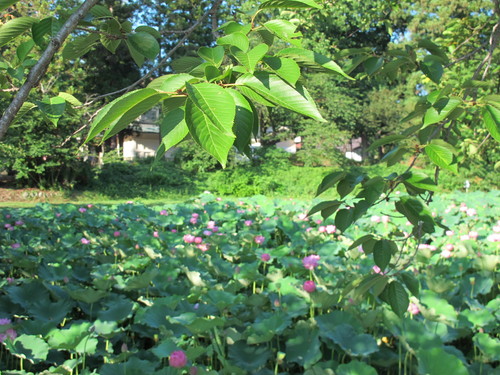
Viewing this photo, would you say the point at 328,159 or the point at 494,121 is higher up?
the point at 494,121

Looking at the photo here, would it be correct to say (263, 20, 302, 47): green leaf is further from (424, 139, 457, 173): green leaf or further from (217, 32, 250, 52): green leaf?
(424, 139, 457, 173): green leaf

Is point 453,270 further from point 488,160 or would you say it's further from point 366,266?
point 488,160

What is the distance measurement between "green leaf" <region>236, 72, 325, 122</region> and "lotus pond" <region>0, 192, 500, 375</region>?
527 mm

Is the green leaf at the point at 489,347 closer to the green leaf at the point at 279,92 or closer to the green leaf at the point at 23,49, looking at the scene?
the green leaf at the point at 279,92

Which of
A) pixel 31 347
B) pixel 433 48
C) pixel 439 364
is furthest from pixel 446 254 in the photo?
pixel 31 347

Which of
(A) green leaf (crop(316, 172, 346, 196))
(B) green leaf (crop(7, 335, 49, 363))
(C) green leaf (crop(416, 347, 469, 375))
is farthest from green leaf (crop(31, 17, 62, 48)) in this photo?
(C) green leaf (crop(416, 347, 469, 375))

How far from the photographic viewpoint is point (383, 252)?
1.09m

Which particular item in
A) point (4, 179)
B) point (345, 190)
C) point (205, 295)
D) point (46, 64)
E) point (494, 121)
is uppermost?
point (46, 64)

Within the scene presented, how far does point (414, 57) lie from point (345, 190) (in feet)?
1.84

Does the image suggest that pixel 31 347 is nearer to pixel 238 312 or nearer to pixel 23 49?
pixel 238 312

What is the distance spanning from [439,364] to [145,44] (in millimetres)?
1196

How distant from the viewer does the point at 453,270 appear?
2.72m

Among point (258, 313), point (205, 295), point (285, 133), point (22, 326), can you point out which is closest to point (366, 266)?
point (258, 313)

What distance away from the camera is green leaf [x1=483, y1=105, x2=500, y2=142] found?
0.91m
